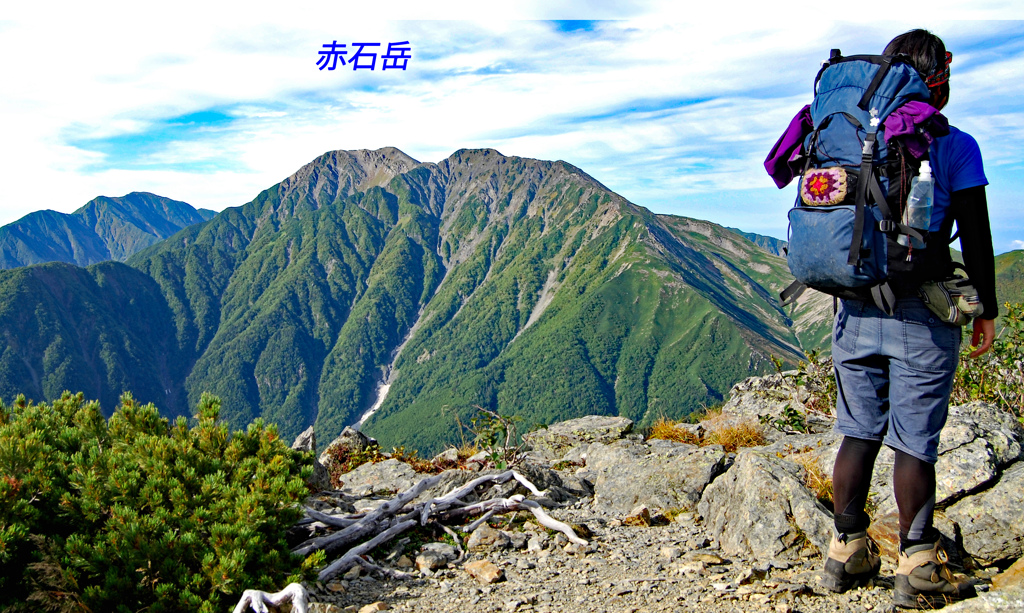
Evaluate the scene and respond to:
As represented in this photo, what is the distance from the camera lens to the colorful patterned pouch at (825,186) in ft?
13.2

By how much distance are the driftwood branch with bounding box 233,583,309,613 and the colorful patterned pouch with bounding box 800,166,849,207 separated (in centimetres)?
420

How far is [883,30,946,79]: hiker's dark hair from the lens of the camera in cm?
404

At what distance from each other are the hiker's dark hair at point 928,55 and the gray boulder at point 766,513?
3418 mm

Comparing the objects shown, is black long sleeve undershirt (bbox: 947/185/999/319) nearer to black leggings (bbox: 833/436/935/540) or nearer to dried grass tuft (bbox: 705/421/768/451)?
black leggings (bbox: 833/436/935/540)

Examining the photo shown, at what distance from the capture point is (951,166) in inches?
149

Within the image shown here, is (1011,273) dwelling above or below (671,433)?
below

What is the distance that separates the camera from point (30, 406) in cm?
645

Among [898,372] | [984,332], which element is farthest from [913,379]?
[984,332]

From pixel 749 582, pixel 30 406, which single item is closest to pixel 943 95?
pixel 749 582

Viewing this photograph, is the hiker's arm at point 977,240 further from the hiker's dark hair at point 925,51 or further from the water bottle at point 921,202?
the hiker's dark hair at point 925,51

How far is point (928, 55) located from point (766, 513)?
3.73 m

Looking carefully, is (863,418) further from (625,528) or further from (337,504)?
(337,504)

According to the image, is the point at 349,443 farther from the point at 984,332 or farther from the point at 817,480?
the point at 984,332

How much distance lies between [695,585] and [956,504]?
7.69 ft
